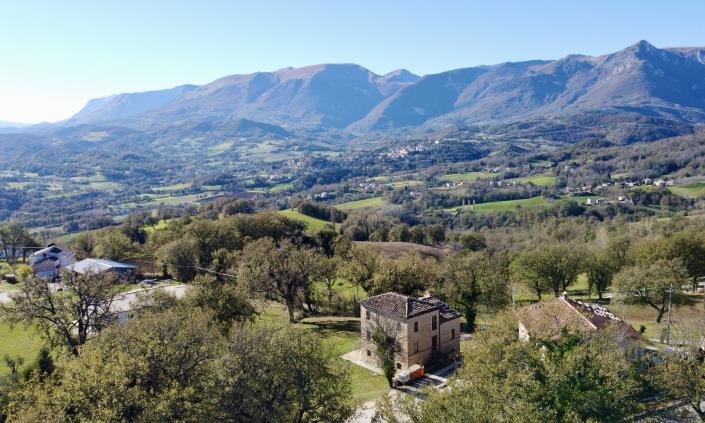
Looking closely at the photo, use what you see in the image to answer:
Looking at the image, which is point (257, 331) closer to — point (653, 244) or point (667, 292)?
point (667, 292)

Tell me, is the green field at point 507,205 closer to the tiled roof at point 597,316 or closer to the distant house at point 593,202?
the distant house at point 593,202

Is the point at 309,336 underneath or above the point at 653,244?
above

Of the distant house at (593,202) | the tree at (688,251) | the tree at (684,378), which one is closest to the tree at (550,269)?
the tree at (688,251)

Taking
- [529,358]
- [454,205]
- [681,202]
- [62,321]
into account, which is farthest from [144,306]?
[681,202]

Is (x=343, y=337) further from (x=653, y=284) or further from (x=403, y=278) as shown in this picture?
(x=653, y=284)

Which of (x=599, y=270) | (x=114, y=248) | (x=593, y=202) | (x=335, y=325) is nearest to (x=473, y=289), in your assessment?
(x=335, y=325)

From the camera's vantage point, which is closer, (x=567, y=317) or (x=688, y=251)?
(x=567, y=317)

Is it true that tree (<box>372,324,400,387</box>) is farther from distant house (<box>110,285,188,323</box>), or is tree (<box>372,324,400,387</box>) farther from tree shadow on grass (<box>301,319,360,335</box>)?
distant house (<box>110,285,188,323</box>)
